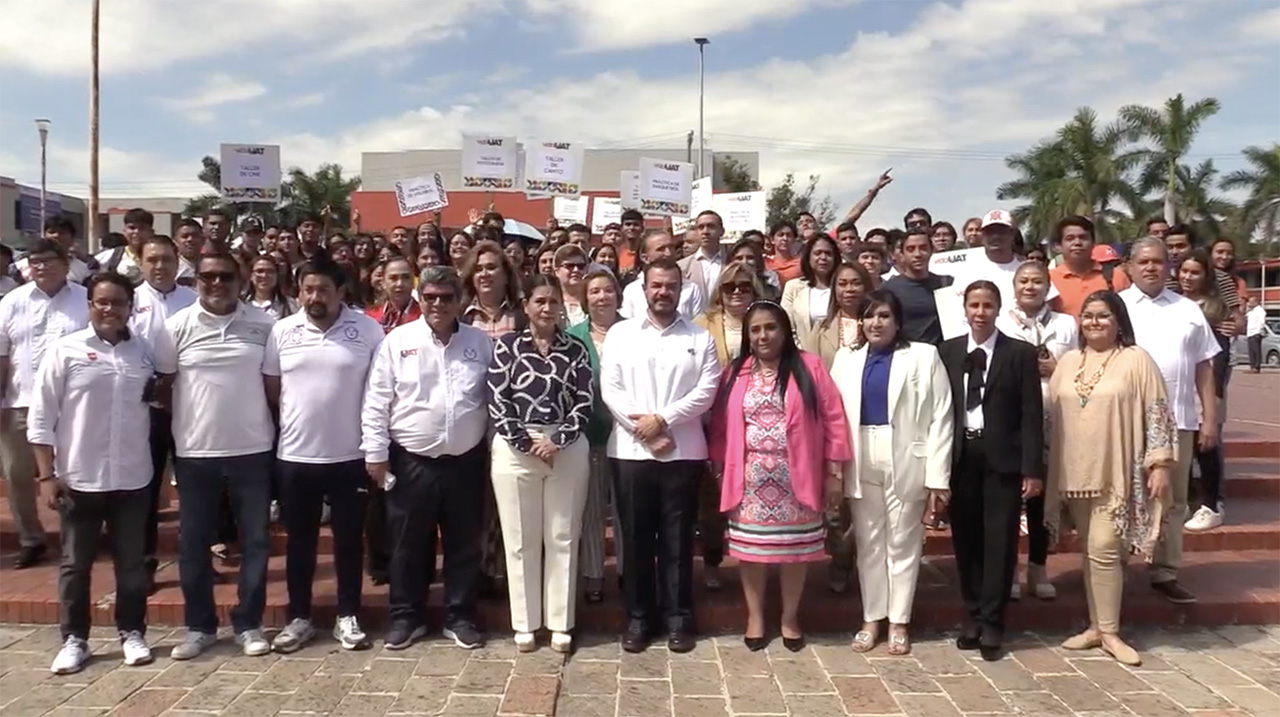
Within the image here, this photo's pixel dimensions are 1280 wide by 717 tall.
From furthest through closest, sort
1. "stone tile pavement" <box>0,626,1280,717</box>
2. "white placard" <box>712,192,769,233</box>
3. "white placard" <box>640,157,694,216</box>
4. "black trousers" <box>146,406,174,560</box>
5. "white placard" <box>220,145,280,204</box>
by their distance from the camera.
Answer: "white placard" <box>640,157,694,216</box>
"white placard" <box>712,192,769,233</box>
"white placard" <box>220,145,280,204</box>
"black trousers" <box>146,406,174,560</box>
"stone tile pavement" <box>0,626,1280,717</box>

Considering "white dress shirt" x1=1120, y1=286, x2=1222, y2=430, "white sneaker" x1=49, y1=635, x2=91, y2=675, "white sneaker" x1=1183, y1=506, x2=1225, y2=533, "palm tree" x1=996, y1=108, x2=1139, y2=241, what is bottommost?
"white sneaker" x1=49, y1=635, x2=91, y2=675

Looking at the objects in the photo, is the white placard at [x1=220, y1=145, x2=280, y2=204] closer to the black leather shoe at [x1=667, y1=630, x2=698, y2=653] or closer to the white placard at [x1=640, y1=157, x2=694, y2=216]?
the white placard at [x1=640, y1=157, x2=694, y2=216]

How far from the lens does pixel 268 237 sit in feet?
26.4

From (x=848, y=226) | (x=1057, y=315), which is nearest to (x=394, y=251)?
(x=848, y=226)

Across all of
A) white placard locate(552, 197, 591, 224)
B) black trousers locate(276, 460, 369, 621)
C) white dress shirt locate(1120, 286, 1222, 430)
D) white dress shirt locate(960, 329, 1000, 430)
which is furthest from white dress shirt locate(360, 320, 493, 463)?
white placard locate(552, 197, 591, 224)

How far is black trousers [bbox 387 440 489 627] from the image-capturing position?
4.82 meters

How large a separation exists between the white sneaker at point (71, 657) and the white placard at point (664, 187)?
7685 mm

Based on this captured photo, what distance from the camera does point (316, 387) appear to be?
15.5 feet

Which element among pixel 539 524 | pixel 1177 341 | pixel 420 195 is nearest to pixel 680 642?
pixel 539 524

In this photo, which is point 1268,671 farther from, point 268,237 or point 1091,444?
point 268,237

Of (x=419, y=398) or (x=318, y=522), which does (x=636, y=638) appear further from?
(x=318, y=522)

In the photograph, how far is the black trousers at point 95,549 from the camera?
181 inches

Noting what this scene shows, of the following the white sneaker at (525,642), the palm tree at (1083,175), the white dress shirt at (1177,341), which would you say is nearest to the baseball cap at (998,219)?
the white dress shirt at (1177,341)

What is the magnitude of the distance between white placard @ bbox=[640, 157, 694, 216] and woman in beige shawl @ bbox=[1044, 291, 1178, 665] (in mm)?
6842
